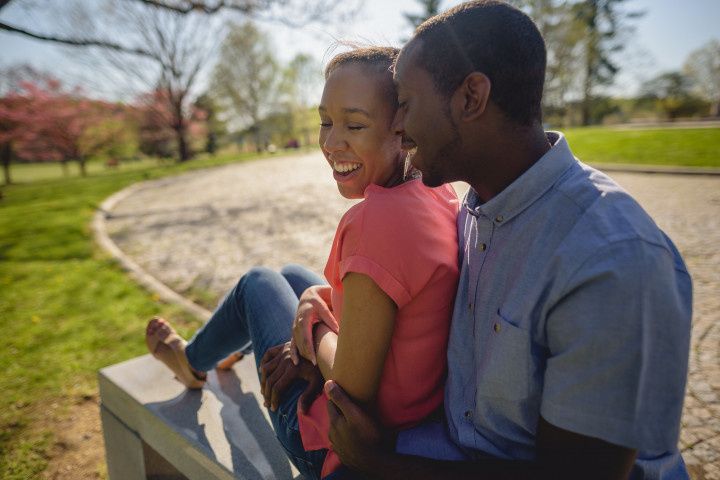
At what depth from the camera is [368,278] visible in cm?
119

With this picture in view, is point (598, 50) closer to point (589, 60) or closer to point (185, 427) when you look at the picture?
point (589, 60)

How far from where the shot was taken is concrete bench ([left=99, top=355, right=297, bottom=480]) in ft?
5.68

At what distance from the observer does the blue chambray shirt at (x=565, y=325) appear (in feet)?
2.85

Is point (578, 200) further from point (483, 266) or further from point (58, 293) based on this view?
point (58, 293)

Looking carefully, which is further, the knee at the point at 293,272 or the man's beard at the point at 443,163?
the knee at the point at 293,272

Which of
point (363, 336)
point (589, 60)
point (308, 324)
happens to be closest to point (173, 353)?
point (308, 324)

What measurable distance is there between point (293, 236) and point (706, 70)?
4753cm

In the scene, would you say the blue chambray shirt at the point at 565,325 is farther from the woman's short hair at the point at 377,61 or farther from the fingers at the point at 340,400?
the woman's short hair at the point at 377,61

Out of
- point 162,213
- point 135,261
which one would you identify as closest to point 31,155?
point 162,213

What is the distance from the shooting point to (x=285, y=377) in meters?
1.63

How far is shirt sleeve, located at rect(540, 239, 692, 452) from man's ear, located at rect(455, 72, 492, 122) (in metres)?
0.50

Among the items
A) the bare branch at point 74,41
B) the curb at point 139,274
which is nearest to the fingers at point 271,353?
the curb at point 139,274

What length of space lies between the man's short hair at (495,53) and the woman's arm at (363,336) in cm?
59

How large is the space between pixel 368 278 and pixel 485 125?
527 millimetres
